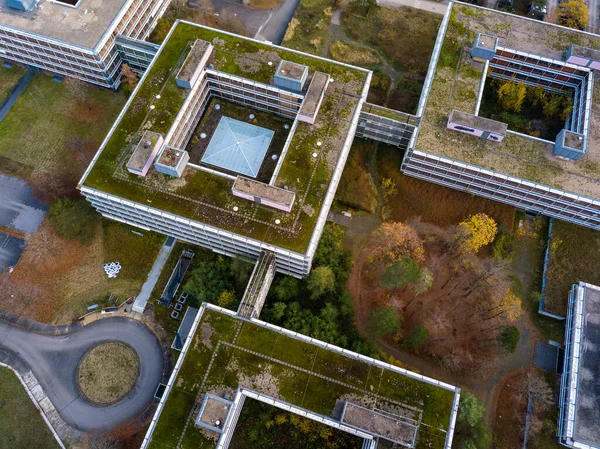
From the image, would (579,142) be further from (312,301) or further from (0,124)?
(0,124)

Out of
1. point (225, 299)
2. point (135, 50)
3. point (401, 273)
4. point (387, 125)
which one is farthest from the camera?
point (135, 50)

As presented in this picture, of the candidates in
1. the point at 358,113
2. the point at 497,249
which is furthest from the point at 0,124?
the point at 497,249

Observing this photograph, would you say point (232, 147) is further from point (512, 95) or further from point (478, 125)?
point (512, 95)

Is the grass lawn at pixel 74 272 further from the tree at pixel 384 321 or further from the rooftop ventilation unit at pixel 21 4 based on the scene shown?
the rooftop ventilation unit at pixel 21 4

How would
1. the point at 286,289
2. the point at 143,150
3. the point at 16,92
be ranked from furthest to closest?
the point at 16,92, the point at 286,289, the point at 143,150

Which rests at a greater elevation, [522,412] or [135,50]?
[135,50]

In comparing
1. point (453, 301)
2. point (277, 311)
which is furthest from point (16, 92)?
point (453, 301)
